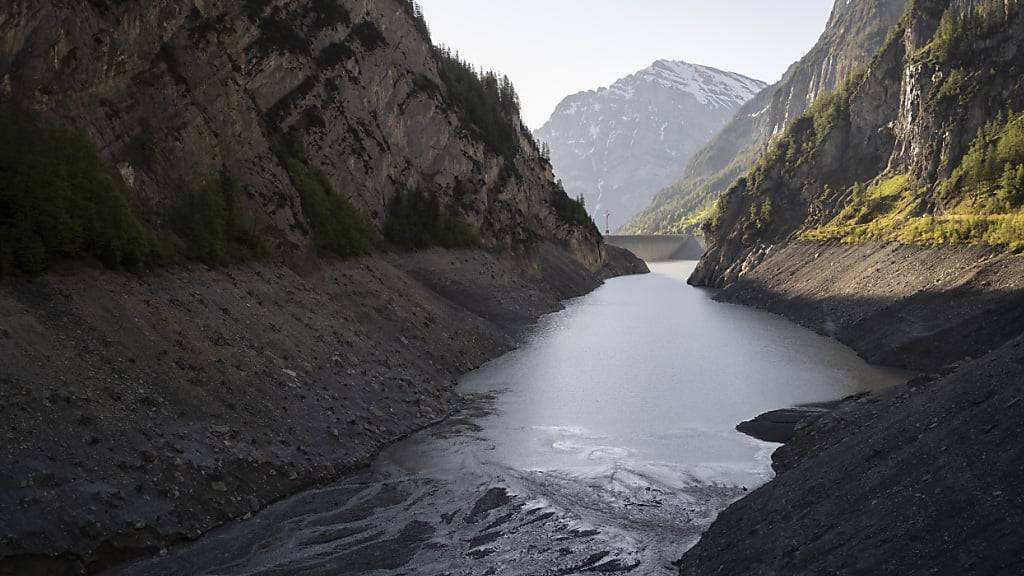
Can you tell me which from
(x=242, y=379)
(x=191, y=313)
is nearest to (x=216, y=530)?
(x=242, y=379)

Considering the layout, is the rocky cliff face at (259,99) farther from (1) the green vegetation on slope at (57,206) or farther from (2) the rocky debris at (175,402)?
(2) the rocky debris at (175,402)

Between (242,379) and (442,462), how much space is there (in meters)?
7.23

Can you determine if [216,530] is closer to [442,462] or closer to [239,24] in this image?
[442,462]

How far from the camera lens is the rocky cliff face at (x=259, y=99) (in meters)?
30.6

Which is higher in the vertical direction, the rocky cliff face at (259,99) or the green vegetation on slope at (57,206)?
the rocky cliff face at (259,99)

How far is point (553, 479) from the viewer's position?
24188mm

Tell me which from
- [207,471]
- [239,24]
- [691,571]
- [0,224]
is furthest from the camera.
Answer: [239,24]

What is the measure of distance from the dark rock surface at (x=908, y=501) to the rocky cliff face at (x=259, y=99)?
2703 centimetres

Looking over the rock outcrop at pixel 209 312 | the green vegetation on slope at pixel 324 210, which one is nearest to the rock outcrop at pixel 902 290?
the rock outcrop at pixel 209 312

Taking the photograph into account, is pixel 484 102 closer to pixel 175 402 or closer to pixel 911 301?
pixel 911 301

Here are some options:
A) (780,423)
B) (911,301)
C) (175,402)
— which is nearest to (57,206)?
(175,402)

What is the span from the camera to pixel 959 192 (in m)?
71.2

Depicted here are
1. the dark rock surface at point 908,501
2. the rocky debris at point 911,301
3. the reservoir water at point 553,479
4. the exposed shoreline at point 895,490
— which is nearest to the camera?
the dark rock surface at point 908,501

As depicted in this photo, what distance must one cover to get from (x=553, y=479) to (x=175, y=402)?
11.6 meters
